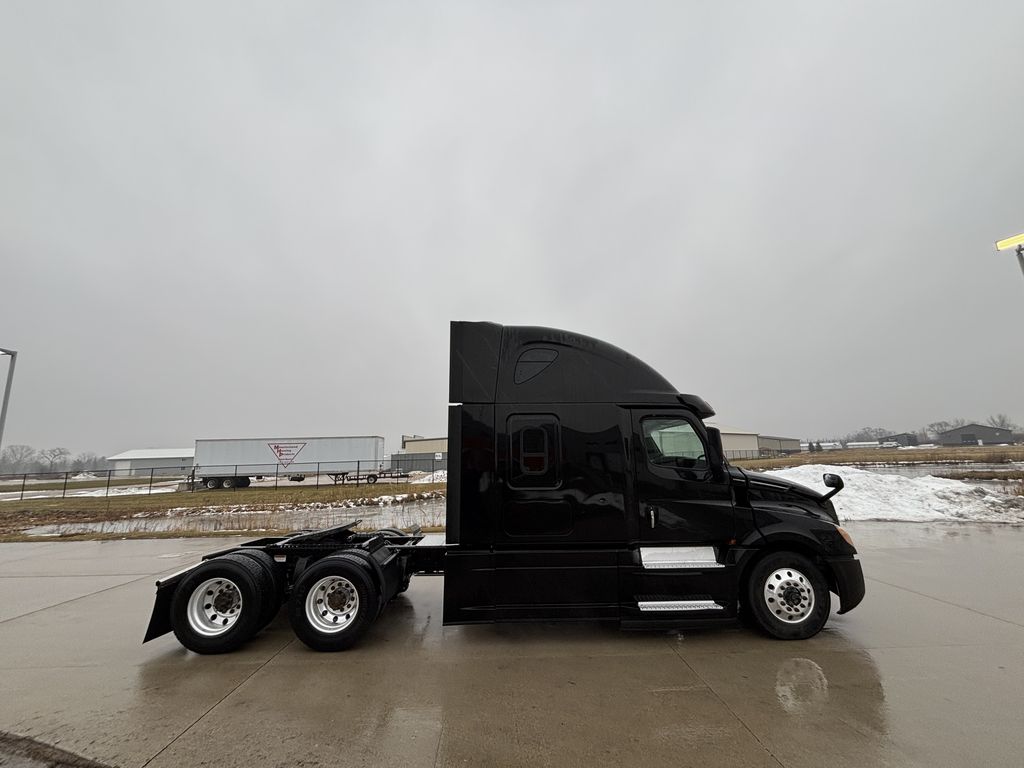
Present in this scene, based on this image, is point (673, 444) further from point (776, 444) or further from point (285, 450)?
point (776, 444)

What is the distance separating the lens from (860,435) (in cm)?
13462

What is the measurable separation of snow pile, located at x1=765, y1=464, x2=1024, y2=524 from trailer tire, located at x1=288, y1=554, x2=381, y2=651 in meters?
12.9

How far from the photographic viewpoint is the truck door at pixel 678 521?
15.4 ft

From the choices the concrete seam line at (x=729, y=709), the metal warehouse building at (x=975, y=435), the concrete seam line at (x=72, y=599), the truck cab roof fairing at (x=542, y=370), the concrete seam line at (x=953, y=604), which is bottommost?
the concrete seam line at (x=953, y=604)

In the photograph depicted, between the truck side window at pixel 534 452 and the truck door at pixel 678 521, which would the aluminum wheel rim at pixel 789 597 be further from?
the truck side window at pixel 534 452

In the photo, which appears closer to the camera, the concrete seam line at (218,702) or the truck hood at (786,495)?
the concrete seam line at (218,702)

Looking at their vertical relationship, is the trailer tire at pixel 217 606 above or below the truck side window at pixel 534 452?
below

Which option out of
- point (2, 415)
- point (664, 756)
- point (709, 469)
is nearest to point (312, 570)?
point (664, 756)

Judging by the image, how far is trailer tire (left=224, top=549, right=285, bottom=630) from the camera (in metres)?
4.70

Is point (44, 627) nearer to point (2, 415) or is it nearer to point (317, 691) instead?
point (317, 691)

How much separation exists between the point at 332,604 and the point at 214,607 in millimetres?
1179

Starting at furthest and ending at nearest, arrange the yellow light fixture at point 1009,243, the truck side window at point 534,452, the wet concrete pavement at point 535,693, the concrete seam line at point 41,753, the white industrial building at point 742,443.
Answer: the white industrial building at point 742,443
the yellow light fixture at point 1009,243
the truck side window at point 534,452
the wet concrete pavement at point 535,693
the concrete seam line at point 41,753

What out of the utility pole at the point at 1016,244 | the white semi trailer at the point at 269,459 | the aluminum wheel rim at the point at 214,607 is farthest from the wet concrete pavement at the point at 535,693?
the white semi trailer at the point at 269,459

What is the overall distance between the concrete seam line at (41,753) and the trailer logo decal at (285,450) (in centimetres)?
3364
